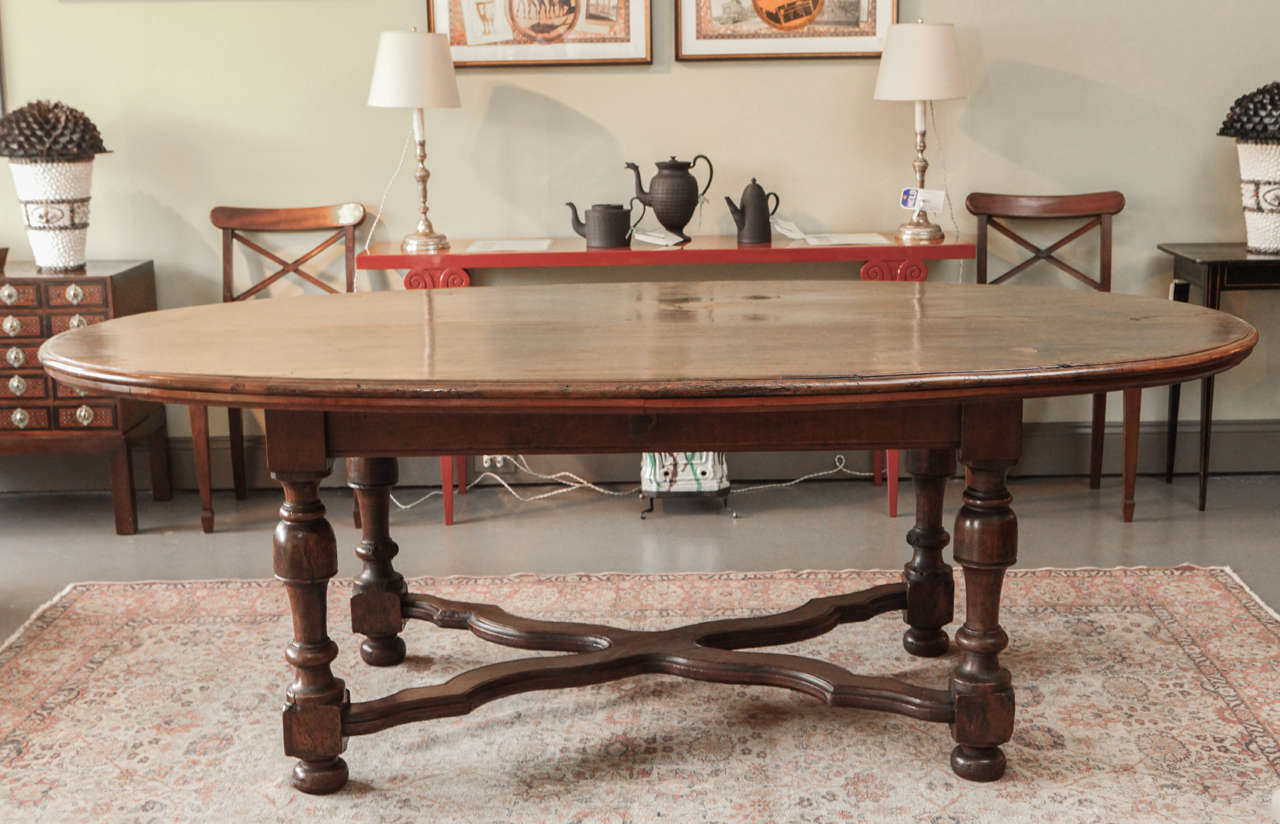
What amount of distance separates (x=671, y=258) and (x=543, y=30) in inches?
38.1

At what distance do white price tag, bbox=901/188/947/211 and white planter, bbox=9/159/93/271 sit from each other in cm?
256

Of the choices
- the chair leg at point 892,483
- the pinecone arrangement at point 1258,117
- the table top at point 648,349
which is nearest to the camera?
the table top at point 648,349

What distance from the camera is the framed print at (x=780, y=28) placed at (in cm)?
430

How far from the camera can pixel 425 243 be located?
4066 millimetres

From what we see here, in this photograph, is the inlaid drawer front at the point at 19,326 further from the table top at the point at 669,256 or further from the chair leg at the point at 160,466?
the table top at the point at 669,256

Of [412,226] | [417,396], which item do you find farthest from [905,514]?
[417,396]

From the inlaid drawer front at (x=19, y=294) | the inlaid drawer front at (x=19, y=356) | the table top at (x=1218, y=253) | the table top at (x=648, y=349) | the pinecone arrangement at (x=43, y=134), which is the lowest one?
the inlaid drawer front at (x=19, y=356)

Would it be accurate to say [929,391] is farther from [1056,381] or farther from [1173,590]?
[1173,590]

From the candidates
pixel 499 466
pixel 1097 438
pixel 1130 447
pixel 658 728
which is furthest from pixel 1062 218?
pixel 658 728

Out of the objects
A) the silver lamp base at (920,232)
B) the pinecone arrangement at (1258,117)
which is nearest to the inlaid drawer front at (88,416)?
the silver lamp base at (920,232)

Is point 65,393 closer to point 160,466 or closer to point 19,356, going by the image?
point 19,356

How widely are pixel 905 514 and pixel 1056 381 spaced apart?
2177 mm

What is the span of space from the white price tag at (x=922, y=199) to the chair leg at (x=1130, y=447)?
2.70 ft

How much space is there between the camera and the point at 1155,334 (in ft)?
7.41
